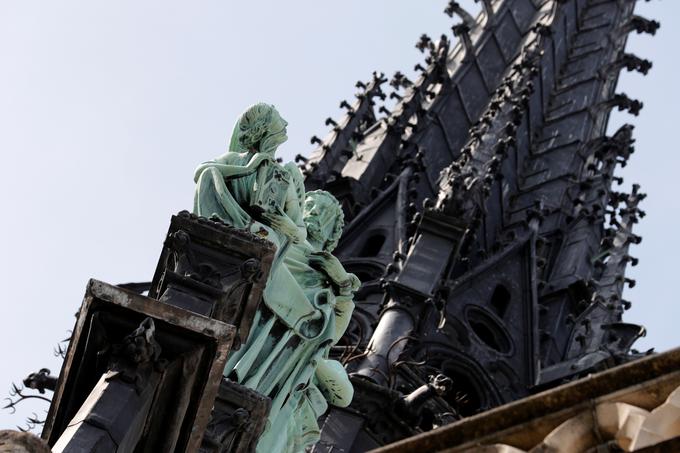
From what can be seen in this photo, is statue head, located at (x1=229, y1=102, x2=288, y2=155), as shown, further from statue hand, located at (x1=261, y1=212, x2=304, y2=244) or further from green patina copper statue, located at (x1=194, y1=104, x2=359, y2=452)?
statue hand, located at (x1=261, y1=212, x2=304, y2=244)

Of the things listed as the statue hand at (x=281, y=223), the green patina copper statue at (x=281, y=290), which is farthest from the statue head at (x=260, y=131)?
the statue hand at (x=281, y=223)

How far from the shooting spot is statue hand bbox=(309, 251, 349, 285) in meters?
11.1

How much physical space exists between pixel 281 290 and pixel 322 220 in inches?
49.3

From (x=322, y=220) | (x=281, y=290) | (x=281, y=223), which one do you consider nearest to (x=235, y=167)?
(x=281, y=223)

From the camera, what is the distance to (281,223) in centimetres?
1072

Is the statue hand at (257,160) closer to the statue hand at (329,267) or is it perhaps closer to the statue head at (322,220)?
the statue hand at (329,267)

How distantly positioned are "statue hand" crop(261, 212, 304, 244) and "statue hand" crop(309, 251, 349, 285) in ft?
1.20

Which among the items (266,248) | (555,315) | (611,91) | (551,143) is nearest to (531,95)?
(551,143)

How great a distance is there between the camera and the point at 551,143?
1874 inches

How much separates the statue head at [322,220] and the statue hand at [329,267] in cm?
51

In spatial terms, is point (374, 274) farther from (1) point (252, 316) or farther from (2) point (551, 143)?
(1) point (252, 316)

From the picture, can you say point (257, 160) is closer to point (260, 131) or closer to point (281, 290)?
point (260, 131)

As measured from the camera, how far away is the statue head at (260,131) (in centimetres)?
1117

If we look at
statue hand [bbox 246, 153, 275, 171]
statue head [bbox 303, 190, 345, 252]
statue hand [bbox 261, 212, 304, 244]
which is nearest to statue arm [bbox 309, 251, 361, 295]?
statue hand [bbox 261, 212, 304, 244]
